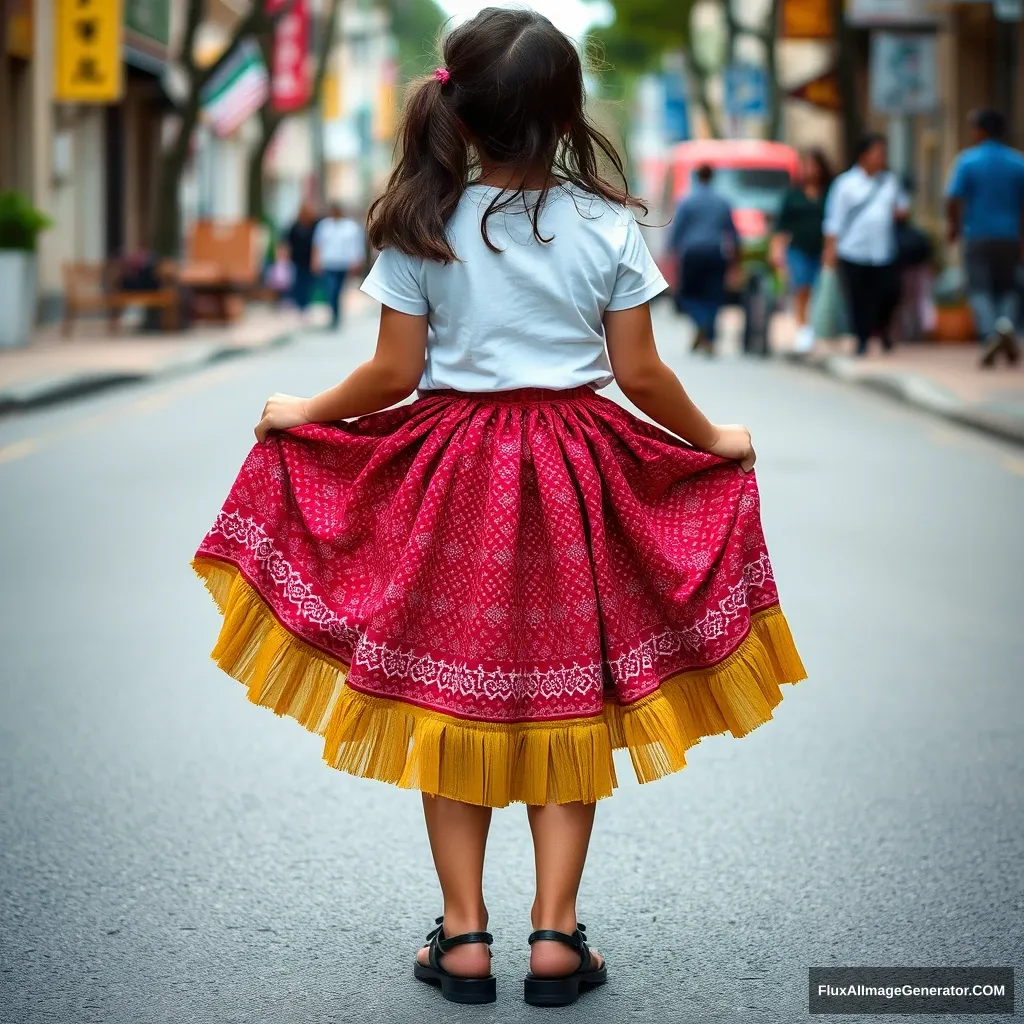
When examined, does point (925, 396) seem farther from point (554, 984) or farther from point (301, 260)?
point (301, 260)

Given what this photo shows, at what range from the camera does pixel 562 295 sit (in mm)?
3211

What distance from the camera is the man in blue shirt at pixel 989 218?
15.8 meters

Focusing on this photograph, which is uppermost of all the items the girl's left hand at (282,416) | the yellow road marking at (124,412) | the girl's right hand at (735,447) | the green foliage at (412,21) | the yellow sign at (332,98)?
the green foliage at (412,21)

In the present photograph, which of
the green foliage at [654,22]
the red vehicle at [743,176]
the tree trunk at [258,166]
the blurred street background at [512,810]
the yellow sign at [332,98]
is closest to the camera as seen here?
the blurred street background at [512,810]

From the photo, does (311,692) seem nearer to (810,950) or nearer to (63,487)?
(810,950)

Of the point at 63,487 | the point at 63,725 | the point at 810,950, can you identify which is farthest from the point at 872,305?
the point at 810,950

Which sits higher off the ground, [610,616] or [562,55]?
[562,55]

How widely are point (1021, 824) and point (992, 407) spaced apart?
350 inches

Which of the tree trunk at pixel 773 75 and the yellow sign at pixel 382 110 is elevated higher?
the yellow sign at pixel 382 110

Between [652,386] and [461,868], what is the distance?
0.86 meters

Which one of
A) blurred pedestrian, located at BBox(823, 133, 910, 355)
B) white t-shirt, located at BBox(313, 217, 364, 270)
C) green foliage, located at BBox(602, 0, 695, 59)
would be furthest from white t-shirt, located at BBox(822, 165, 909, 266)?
green foliage, located at BBox(602, 0, 695, 59)

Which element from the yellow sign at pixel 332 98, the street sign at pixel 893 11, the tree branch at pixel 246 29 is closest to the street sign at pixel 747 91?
the tree branch at pixel 246 29

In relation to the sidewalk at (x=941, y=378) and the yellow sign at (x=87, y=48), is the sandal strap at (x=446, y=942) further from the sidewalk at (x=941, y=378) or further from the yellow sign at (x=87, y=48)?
the yellow sign at (x=87, y=48)

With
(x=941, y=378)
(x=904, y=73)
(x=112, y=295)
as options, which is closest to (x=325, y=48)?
(x=112, y=295)
